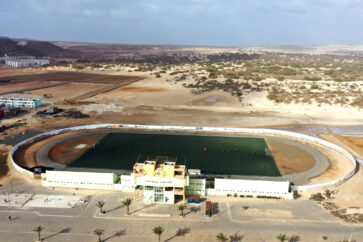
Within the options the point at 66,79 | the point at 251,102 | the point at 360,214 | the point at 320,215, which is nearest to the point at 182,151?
Result: the point at 320,215

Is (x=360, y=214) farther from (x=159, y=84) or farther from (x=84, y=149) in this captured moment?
(x=159, y=84)

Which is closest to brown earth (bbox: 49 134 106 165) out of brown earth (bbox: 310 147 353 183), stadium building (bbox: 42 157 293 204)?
stadium building (bbox: 42 157 293 204)

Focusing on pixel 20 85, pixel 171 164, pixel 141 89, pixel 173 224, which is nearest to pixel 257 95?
pixel 141 89

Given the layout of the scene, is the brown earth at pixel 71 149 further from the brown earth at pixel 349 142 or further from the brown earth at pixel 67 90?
the brown earth at pixel 349 142

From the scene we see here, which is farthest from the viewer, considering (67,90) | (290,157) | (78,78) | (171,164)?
(78,78)

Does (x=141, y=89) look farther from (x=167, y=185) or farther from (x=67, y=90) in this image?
(x=167, y=185)

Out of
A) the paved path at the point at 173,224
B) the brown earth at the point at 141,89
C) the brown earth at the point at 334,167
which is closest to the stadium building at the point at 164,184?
the paved path at the point at 173,224

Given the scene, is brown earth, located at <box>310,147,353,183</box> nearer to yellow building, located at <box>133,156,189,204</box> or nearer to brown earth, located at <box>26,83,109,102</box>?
yellow building, located at <box>133,156,189,204</box>
